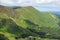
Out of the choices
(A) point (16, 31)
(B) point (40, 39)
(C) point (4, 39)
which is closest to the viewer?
(C) point (4, 39)

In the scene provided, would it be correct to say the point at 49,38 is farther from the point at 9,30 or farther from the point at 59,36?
the point at 9,30

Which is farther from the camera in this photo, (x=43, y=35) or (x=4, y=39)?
(x=43, y=35)

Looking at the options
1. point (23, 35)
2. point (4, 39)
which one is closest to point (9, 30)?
point (23, 35)

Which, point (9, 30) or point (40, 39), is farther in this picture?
point (9, 30)

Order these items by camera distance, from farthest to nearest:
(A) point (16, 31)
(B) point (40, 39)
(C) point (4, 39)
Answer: (A) point (16, 31)
(B) point (40, 39)
(C) point (4, 39)

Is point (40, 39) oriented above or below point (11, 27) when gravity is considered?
below

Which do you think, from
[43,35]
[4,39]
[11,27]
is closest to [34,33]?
[43,35]

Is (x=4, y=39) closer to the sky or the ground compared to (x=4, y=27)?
closer to the ground

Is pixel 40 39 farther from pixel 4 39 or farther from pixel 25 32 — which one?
pixel 4 39
